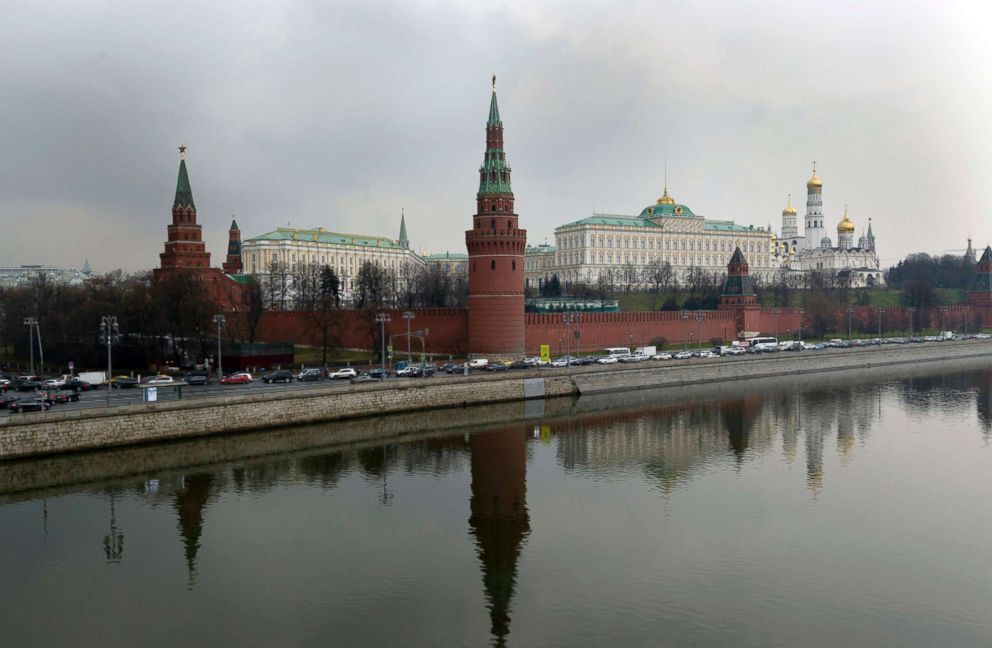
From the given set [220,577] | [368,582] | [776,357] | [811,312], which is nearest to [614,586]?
[368,582]

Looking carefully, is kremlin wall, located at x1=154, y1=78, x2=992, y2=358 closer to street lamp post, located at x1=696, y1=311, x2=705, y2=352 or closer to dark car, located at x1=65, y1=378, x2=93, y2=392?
street lamp post, located at x1=696, y1=311, x2=705, y2=352

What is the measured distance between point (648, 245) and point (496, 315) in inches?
2739

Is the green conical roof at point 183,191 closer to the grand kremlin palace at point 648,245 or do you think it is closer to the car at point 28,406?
the car at point 28,406

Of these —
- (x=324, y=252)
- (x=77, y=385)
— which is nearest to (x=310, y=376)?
(x=77, y=385)

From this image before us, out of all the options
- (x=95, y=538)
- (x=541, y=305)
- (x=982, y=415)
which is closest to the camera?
(x=95, y=538)

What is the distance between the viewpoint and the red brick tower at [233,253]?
82.8 meters

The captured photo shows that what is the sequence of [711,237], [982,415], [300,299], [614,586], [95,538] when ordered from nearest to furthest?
1. [614,586]
2. [95,538]
3. [982,415]
4. [300,299]
5. [711,237]

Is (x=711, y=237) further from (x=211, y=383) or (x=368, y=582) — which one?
(x=368, y=582)

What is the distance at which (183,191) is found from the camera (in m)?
59.9

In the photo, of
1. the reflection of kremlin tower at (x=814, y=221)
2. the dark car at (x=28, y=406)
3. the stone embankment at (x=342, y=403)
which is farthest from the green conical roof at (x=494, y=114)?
the reflection of kremlin tower at (x=814, y=221)

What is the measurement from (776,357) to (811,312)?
2476cm

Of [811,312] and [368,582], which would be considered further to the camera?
[811,312]

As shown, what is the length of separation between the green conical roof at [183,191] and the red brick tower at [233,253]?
2226cm

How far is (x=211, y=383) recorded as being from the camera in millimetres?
40000
